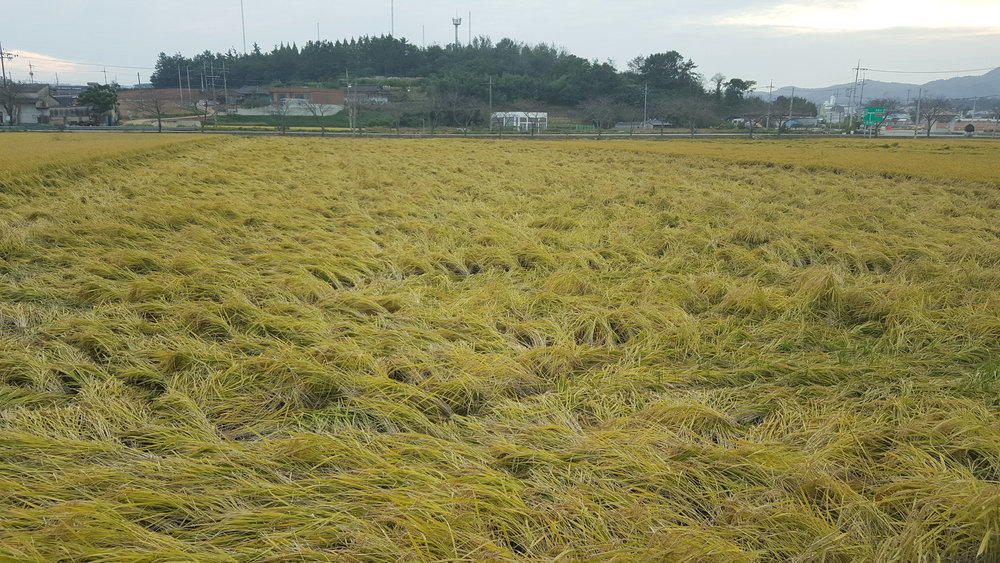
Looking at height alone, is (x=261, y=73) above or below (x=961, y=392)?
above

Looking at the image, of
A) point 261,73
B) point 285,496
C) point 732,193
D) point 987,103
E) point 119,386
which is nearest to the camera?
point 285,496

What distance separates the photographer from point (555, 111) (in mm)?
72000

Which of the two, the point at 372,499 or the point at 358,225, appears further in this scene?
the point at 358,225

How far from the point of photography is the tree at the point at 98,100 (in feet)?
184

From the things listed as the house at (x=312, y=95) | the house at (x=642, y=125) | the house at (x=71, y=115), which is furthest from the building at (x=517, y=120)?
the house at (x=71, y=115)

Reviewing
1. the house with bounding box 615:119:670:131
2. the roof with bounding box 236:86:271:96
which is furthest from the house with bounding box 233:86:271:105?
the house with bounding box 615:119:670:131

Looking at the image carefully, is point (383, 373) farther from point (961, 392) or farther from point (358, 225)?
point (358, 225)

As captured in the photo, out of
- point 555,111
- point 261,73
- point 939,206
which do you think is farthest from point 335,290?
point 261,73

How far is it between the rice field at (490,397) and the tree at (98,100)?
210 feet

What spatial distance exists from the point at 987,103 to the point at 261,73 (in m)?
158

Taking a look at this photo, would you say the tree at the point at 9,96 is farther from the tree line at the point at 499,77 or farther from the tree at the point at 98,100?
the tree line at the point at 499,77

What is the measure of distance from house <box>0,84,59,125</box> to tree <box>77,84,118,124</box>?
415 cm

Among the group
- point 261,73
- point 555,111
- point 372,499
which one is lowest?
point 372,499

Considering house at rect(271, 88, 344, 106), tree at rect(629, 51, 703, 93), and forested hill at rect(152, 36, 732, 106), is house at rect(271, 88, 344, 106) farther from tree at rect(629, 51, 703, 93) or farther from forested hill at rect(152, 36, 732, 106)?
tree at rect(629, 51, 703, 93)
